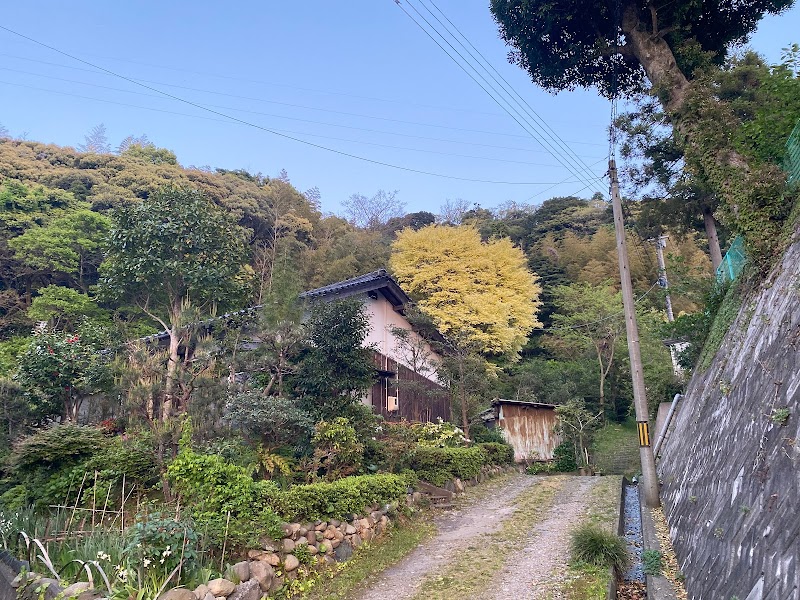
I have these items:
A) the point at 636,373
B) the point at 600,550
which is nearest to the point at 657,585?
the point at 600,550

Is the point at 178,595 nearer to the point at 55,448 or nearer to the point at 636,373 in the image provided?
the point at 55,448

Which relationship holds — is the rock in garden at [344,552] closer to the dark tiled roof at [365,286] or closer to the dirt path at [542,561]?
the dirt path at [542,561]

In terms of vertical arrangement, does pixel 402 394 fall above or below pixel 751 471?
above

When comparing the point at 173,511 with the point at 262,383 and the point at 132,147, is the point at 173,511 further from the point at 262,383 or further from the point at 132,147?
the point at 132,147

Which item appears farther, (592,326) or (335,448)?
(592,326)

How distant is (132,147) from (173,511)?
162ft

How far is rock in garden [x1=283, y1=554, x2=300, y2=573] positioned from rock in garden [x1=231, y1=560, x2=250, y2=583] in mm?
660

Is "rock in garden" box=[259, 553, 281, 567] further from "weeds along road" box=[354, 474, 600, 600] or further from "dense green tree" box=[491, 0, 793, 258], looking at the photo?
"dense green tree" box=[491, 0, 793, 258]

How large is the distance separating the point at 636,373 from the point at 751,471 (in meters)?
7.07

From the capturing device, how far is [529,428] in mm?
20312

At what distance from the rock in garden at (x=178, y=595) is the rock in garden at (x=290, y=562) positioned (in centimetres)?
145

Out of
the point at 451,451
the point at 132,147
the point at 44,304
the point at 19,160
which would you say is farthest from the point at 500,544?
the point at 132,147

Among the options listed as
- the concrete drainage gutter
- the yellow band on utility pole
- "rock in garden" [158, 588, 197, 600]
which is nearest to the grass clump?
the concrete drainage gutter

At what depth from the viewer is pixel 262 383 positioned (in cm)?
1138
